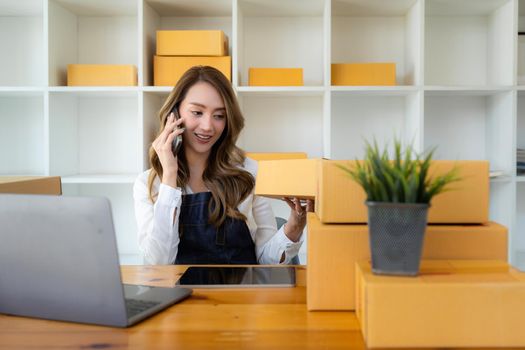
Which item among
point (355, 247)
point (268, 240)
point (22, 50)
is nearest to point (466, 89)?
point (268, 240)

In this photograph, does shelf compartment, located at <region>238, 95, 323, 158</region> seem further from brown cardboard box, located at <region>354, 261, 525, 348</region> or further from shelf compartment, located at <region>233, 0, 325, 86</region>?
brown cardboard box, located at <region>354, 261, 525, 348</region>

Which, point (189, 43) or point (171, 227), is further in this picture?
point (189, 43)

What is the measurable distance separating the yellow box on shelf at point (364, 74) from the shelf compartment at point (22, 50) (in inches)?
64.4

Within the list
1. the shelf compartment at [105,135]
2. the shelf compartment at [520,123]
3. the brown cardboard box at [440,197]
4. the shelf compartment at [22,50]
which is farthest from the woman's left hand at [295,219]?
the shelf compartment at [22,50]

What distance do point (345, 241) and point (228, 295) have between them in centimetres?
34

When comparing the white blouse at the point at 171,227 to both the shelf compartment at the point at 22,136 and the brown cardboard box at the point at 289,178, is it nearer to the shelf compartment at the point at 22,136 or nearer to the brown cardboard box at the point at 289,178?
the brown cardboard box at the point at 289,178

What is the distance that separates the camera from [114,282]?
0.93 meters

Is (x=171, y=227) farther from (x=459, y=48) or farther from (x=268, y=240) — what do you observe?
(x=459, y=48)

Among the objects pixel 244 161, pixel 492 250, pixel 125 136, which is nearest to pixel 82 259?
pixel 492 250

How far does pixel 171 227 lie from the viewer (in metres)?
1.88

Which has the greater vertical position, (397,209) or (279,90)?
(279,90)

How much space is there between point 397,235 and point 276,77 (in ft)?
6.33

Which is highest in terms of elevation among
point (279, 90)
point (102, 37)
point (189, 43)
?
point (102, 37)

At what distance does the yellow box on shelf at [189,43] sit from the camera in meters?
2.66
